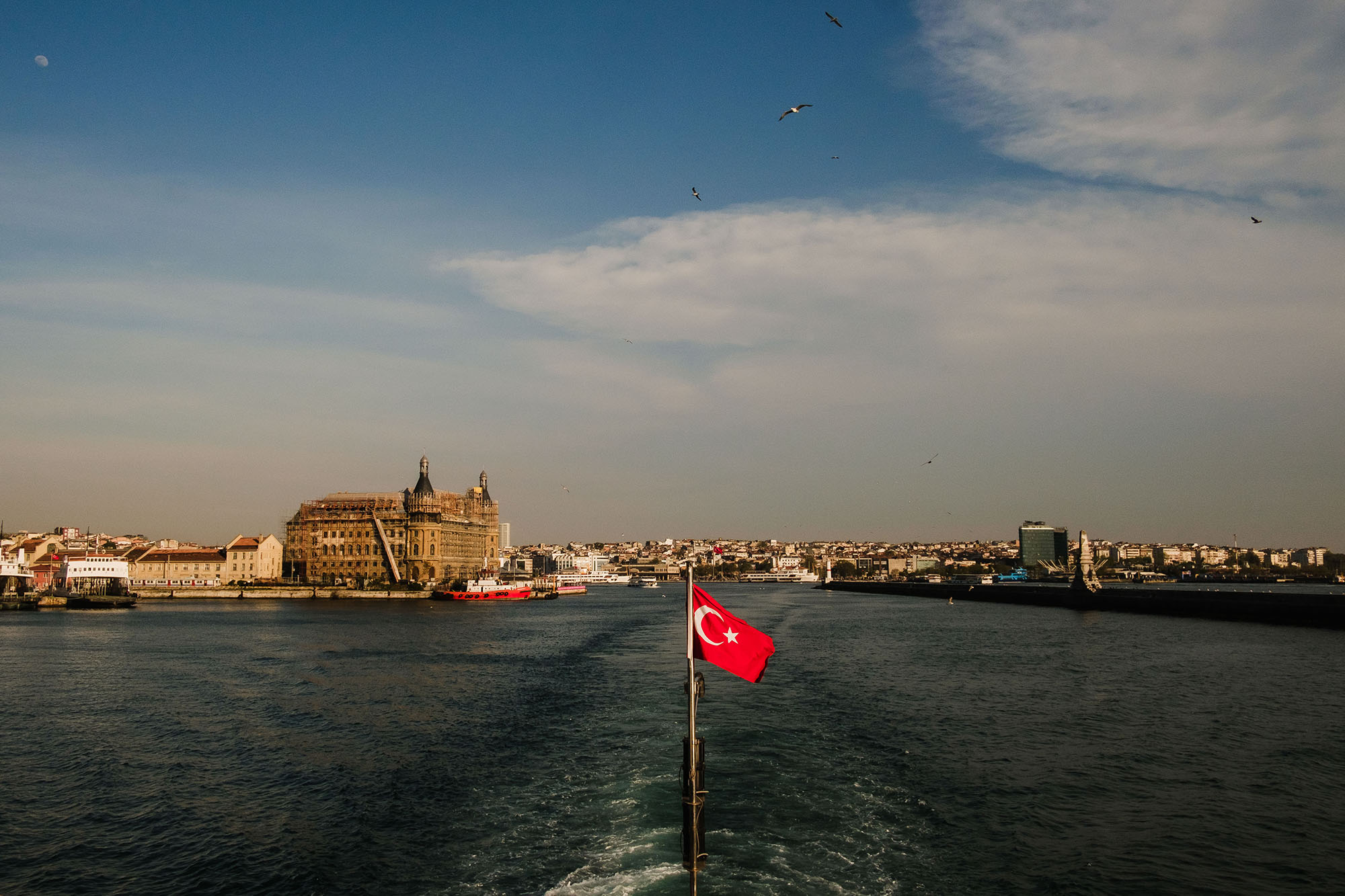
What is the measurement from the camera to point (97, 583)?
10650 centimetres

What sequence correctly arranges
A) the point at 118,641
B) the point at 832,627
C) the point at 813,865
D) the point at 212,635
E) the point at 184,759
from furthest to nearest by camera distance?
the point at 832,627
the point at 212,635
the point at 118,641
the point at 184,759
the point at 813,865

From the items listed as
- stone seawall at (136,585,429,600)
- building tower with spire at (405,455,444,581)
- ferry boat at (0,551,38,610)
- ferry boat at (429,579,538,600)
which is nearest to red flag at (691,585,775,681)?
ferry boat at (0,551,38,610)

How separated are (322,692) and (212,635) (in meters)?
30.8

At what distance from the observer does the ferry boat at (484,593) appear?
128 metres

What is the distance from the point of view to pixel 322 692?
3462 centimetres

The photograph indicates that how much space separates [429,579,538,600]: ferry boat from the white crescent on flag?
12178 cm

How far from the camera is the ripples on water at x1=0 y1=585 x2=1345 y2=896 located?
49.9 feet

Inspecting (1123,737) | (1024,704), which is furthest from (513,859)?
(1024,704)

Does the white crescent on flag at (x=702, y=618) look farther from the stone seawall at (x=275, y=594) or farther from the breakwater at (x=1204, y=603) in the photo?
the stone seawall at (x=275, y=594)

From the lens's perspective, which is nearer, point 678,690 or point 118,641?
point 678,690

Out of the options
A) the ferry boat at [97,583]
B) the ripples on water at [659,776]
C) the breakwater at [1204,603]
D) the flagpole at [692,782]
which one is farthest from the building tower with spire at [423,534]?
the flagpole at [692,782]

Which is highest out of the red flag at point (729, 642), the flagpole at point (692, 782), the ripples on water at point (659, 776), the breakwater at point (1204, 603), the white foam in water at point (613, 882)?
the red flag at point (729, 642)

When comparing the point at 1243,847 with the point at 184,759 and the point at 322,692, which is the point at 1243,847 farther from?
the point at 322,692

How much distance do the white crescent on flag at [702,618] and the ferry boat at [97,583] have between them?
354ft
